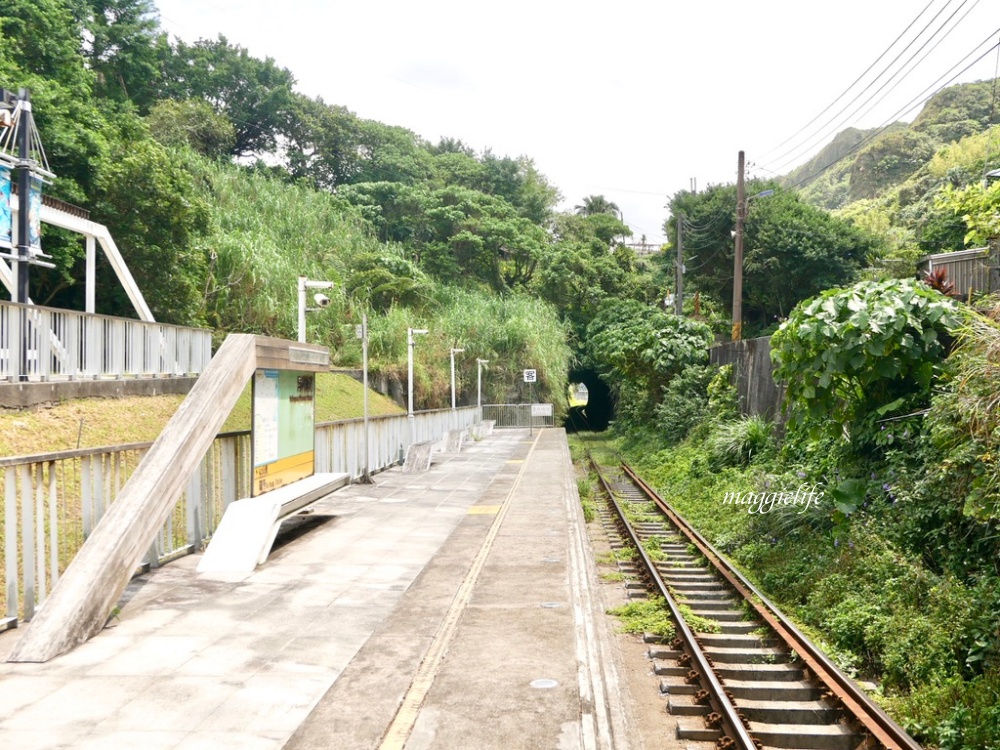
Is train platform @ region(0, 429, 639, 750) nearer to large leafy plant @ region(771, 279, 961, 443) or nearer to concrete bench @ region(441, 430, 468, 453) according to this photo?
large leafy plant @ region(771, 279, 961, 443)

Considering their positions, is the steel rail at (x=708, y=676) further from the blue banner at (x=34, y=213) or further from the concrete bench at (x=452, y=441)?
the concrete bench at (x=452, y=441)

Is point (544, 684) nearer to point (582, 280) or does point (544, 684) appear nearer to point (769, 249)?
point (769, 249)

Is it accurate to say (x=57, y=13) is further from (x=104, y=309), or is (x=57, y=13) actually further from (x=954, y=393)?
(x=954, y=393)

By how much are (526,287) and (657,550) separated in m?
42.4

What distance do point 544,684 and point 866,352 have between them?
255 inches

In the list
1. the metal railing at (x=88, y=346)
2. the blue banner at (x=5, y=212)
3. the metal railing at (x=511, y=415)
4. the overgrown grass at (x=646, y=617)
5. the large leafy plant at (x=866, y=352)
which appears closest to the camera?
the overgrown grass at (x=646, y=617)

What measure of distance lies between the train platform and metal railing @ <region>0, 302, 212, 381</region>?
5522mm

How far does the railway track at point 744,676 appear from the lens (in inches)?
230

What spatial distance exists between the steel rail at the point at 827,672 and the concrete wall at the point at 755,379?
24.8 feet

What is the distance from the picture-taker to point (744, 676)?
7215mm

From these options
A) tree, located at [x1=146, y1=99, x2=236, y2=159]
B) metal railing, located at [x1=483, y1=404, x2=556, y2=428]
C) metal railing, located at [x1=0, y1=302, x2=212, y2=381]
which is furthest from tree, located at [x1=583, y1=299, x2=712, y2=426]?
tree, located at [x1=146, y1=99, x2=236, y2=159]

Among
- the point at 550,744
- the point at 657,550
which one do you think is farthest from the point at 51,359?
the point at 550,744

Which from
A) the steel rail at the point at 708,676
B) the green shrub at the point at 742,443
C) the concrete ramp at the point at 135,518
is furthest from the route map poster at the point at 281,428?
the green shrub at the point at 742,443

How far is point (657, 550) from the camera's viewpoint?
12805 mm
